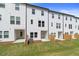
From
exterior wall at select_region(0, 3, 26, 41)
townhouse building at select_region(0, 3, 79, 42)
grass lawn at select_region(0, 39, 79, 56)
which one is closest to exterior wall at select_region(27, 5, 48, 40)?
townhouse building at select_region(0, 3, 79, 42)

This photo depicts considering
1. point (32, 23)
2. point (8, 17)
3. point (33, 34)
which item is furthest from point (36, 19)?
point (8, 17)

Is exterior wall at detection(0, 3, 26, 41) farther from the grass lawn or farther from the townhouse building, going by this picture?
the grass lawn

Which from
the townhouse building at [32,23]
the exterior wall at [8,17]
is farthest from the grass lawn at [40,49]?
the exterior wall at [8,17]

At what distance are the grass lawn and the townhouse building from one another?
0.66 ft

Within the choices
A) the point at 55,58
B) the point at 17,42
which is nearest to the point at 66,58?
the point at 55,58

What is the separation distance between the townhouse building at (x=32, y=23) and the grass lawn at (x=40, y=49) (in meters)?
0.20

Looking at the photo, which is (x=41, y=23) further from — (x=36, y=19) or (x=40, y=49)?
(x=40, y=49)

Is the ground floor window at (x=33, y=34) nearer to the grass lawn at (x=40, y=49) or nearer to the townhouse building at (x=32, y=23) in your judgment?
the townhouse building at (x=32, y=23)

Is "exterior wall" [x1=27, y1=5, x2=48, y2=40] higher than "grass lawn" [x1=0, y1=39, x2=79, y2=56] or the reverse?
higher

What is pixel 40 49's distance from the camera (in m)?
6.27

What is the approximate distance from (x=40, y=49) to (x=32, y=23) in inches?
35.4

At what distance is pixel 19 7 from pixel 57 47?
1820 millimetres

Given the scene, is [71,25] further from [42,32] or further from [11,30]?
→ [11,30]

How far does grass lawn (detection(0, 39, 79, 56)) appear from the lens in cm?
616
